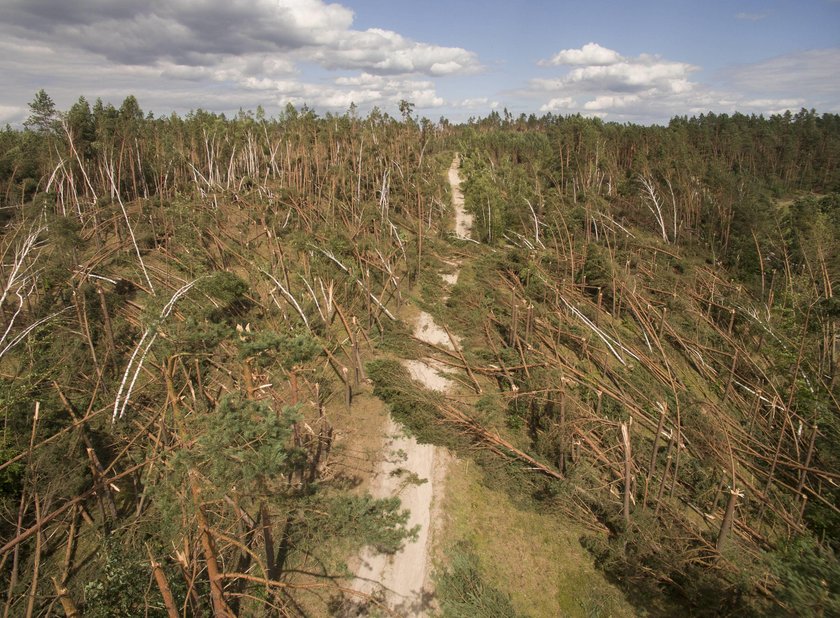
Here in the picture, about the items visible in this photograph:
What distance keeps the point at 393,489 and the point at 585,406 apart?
8.83 m

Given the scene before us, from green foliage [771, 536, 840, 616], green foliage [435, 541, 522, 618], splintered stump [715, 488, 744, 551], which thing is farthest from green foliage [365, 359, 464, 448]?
green foliage [771, 536, 840, 616]

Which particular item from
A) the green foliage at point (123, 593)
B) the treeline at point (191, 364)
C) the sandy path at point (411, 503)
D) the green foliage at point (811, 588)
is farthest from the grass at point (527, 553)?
the green foliage at point (123, 593)

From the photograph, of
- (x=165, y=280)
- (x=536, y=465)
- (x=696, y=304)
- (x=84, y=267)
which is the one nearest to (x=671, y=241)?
(x=696, y=304)

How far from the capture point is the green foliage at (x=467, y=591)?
1177 centimetres

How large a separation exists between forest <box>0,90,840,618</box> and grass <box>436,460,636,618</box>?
0.13 m

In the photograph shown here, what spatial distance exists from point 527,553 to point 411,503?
420 centimetres

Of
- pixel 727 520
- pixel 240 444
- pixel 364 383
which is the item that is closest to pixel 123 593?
pixel 240 444

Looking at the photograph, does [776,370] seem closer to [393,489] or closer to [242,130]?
[393,489]

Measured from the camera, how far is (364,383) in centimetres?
2177

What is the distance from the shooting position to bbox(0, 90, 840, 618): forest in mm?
10078

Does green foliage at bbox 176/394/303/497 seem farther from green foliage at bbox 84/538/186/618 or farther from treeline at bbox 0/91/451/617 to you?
green foliage at bbox 84/538/186/618

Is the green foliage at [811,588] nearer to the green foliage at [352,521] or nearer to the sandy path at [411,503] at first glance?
the green foliage at [352,521]

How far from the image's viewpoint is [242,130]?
147 feet

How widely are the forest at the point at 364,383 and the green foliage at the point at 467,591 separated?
0.32 feet
